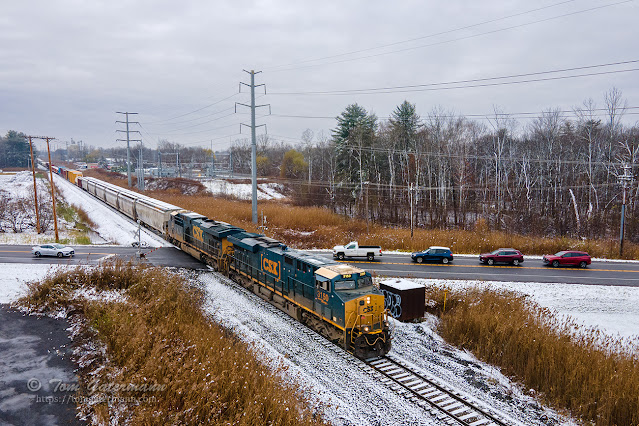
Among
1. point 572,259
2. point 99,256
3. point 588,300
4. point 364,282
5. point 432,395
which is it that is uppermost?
point 364,282

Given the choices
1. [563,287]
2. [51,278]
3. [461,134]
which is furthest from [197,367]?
[461,134]

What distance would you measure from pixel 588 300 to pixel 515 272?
6020 mm

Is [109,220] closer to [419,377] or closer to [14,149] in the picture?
[419,377]

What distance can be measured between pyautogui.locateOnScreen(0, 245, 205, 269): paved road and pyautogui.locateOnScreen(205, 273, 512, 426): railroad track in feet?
53.2

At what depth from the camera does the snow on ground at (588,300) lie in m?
20.7

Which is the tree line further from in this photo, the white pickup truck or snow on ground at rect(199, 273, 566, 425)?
snow on ground at rect(199, 273, 566, 425)

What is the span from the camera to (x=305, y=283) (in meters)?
16.9

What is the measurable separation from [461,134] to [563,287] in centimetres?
4141

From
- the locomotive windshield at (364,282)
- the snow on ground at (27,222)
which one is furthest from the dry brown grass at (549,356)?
the snow on ground at (27,222)

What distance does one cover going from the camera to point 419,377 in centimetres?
1370

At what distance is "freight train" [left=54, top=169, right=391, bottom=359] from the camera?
574 inches

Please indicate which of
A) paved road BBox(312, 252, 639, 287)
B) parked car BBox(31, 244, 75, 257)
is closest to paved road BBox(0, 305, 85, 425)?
parked car BBox(31, 244, 75, 257)

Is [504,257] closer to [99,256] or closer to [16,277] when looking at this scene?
[99,256]

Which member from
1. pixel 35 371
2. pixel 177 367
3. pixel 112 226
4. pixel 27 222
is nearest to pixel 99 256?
pixel 112 226
